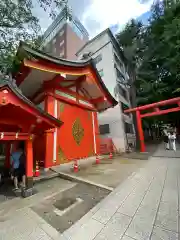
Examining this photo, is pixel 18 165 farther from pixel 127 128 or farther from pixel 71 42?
pixel 71 42

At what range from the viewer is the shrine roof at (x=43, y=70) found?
20.2 feet

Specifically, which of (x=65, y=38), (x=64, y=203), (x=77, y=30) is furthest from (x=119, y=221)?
(x=77, y=30)

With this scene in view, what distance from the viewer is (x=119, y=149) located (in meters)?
16.1

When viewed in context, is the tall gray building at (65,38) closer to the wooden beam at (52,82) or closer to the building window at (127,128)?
the building window at (127,128)

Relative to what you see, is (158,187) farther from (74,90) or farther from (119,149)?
(119,149)

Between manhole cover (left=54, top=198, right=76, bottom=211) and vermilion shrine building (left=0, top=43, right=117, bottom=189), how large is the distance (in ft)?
4.37

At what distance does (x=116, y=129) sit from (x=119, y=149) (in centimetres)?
229

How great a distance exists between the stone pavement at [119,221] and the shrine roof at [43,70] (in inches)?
218

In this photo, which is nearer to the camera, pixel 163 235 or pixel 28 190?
pixel 163 235

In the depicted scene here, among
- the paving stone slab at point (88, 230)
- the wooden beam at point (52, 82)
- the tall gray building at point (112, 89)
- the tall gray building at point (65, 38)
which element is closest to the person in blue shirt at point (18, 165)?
the paving stone slab at point (88, 230)

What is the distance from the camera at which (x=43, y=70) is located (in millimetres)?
6676

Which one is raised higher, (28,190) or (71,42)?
(71,42)

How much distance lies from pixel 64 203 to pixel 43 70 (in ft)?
18.1

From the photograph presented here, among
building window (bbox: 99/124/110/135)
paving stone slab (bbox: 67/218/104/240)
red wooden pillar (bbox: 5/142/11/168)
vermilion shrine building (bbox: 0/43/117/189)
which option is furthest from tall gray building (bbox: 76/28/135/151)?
paving stone slab (bbox: 67/218/104/240)
